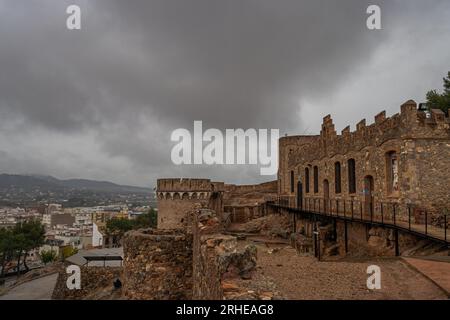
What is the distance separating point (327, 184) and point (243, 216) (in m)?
14.4

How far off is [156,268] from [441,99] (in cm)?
2202

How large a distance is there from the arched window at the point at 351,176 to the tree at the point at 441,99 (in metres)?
7.44

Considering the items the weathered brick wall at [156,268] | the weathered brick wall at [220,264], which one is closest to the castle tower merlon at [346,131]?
the weathered brick wall at [156,268]

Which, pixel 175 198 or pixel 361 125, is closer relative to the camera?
pixel 361 125

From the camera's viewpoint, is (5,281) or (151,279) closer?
(151,279)

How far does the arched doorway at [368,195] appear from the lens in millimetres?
16703

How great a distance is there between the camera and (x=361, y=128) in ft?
58.5

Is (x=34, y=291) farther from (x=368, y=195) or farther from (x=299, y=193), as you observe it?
(x=368, y=195)

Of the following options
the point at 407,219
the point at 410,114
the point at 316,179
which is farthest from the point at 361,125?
the point at 316,179

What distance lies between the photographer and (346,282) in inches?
299

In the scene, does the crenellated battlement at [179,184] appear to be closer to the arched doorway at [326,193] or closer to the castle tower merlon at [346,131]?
the arched doorway at [326,193]

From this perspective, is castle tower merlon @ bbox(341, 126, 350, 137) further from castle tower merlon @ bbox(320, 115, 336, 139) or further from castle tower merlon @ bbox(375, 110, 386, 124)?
castle tower merlon @ bbox(375, 110, 386, 124)
